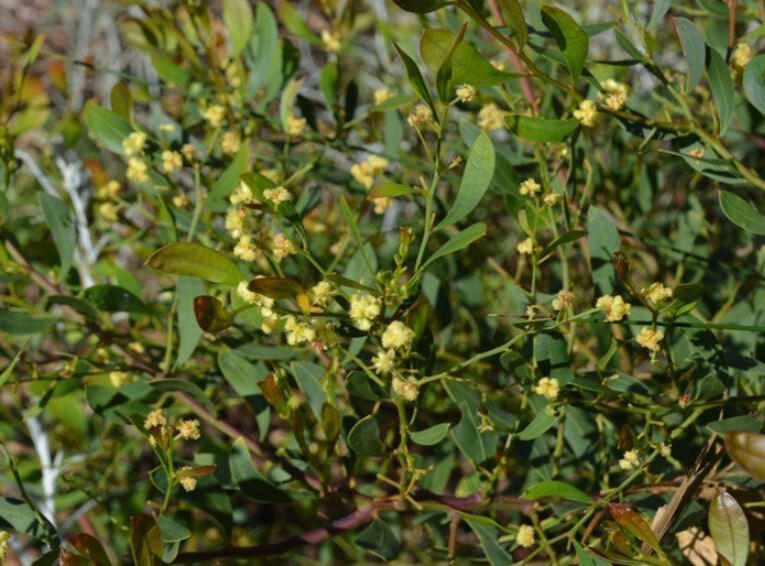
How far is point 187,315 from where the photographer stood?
3.48 feet

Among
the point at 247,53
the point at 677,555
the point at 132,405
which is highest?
the point at 247,53

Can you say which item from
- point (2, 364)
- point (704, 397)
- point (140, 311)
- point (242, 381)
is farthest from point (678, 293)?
point (2, 364)

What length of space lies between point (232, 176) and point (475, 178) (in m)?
0.37

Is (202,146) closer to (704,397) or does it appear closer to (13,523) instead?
(13,523)

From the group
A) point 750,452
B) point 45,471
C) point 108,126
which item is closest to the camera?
point 750,452

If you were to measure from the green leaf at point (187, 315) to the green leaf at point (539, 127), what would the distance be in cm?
44

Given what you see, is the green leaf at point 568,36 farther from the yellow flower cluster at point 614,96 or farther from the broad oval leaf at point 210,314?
the broad oval leaf at point 210,314

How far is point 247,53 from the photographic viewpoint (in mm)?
1370

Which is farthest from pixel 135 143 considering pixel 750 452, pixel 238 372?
pixel 750 452

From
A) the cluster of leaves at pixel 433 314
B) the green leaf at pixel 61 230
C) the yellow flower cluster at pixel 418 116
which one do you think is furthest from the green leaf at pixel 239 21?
the yellow flower cluster at pixel 418 116

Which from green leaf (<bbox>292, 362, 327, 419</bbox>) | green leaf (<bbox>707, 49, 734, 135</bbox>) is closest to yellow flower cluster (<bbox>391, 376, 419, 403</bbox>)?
green leaf (<bbox>292, 362, 327, 419</bbox>)

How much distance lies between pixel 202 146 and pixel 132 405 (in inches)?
17.0

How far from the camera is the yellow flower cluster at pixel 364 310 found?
775 millimetres

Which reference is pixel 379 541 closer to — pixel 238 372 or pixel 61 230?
pixel 238 372
